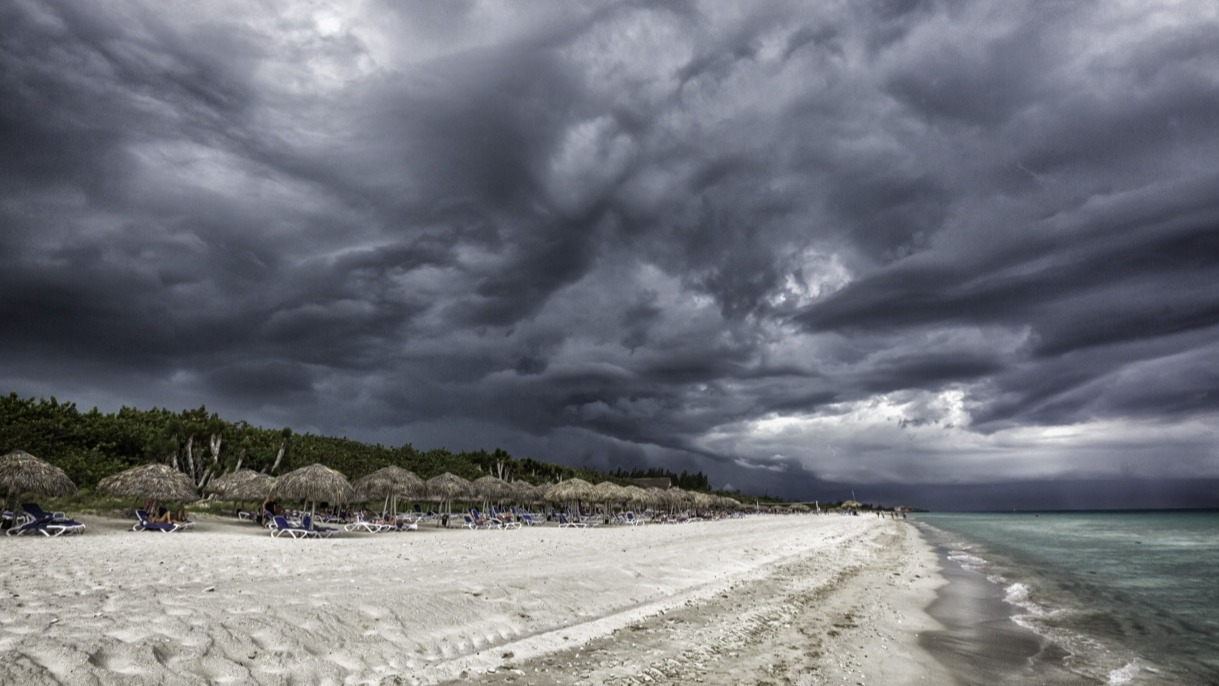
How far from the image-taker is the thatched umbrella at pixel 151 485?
777 inches

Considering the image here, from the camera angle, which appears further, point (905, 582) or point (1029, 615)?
point (905, 582)

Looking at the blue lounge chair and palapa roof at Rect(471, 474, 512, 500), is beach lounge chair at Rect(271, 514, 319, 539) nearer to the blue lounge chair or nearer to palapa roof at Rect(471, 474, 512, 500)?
the blue lounge chair

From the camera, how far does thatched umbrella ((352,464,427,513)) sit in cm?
2819

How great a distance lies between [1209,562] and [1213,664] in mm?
24599

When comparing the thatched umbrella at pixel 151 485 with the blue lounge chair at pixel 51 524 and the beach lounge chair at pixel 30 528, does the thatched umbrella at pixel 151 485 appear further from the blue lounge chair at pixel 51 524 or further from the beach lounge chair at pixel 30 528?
the beach lounge chair at pixel 30 528

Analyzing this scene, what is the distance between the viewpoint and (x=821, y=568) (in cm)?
1727

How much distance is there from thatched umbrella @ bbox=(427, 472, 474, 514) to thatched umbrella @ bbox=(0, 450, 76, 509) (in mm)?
14842

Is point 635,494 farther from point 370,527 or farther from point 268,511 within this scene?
point 268,511

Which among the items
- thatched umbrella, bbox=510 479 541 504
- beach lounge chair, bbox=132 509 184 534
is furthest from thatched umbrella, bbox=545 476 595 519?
beach lounge chair, bbox=132 509 184 534

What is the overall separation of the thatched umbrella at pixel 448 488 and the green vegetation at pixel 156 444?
995 centimetres

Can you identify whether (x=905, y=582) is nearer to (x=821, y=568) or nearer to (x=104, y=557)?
(x=821, y=568)

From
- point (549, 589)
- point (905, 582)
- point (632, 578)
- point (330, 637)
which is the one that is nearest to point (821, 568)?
point (905, 582)

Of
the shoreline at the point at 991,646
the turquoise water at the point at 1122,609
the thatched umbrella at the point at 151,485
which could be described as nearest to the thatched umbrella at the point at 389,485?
the thatched umbrella at the point at 151,485

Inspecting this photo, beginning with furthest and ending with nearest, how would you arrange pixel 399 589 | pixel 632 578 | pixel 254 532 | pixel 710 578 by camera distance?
pixel 254 532, pixel 710 578, pixel 632 578, pixel 399 589
